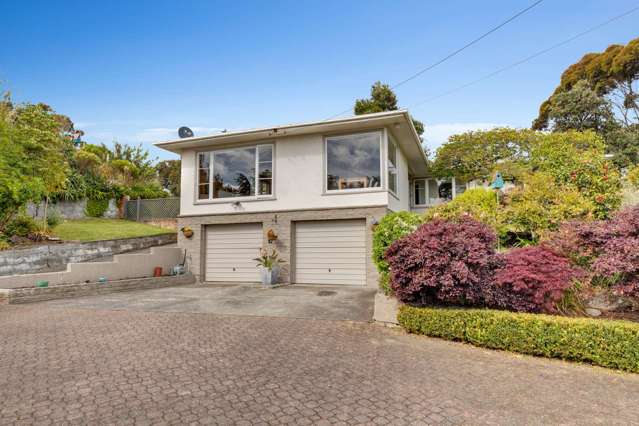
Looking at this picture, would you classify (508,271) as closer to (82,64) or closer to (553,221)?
(553,221)

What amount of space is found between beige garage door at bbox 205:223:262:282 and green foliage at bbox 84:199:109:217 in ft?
32.5

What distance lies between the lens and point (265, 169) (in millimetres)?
12414

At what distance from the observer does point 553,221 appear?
27.3 feet

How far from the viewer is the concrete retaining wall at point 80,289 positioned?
8.45 metres

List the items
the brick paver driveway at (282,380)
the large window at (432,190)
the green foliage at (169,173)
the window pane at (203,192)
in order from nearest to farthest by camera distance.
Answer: the brick paver driveway at (282,380) → the window pane at (203,192) → the large window at (432,190) → the green foliage at (169,173)

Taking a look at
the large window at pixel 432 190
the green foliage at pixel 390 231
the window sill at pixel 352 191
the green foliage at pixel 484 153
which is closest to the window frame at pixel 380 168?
the window sill at pixel 352 191

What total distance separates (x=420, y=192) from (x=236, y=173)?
12.4m

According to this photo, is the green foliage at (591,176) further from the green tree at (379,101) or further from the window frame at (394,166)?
the green tree at (379,101)

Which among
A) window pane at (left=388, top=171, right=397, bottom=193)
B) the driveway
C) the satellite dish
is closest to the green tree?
window pane at (left=388, top=171, right=397, bottom=193)

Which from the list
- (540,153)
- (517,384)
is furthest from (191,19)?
(540,153)

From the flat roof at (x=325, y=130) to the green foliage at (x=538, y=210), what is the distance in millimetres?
3928

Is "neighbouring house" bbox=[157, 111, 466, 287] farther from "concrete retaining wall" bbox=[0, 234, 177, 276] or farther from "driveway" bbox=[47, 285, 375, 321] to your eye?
"concrete retaining wall" bbox=[0, 234, 177, 276]

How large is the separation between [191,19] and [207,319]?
34.4 feet

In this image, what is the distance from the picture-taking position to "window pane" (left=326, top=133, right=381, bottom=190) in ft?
36.4
